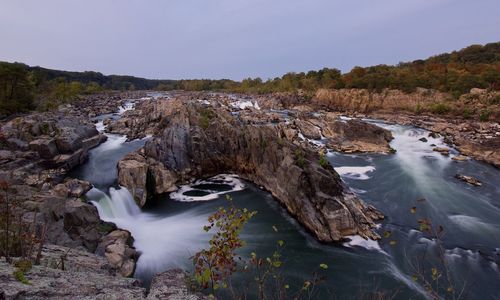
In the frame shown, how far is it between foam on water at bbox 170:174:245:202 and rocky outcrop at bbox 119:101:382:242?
583mm

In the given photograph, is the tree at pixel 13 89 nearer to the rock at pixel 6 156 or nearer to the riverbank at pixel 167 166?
the riverbank at pixel 167 166

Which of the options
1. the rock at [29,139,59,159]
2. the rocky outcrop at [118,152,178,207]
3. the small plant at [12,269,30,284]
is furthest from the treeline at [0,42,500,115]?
the small plant at [12,269,30,284]

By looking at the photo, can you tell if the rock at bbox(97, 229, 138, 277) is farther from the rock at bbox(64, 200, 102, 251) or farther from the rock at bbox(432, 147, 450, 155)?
the rock at bbox(432, 147, 450, 155)

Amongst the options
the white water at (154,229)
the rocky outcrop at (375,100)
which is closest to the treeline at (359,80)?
the rocky outcrop at (375,100)

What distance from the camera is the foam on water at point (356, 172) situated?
25.0 metres

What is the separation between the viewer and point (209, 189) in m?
22.1

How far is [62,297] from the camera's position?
5043mm

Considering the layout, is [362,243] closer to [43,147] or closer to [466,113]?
[43,147]

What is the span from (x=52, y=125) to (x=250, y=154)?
1812 centimetres

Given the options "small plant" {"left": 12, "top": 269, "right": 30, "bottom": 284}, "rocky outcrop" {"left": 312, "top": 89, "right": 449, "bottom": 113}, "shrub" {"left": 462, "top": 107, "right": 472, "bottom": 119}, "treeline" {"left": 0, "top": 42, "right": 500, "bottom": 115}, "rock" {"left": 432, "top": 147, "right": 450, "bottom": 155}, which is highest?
"treeline" {"left": 0, "top": 42, "right": 500, "bottom": 115}

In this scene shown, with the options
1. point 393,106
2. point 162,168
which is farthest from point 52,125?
point 393,106

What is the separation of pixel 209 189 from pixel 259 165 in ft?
13.9

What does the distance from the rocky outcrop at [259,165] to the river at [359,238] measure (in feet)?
2.82

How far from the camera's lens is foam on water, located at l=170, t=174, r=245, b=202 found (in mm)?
20781
